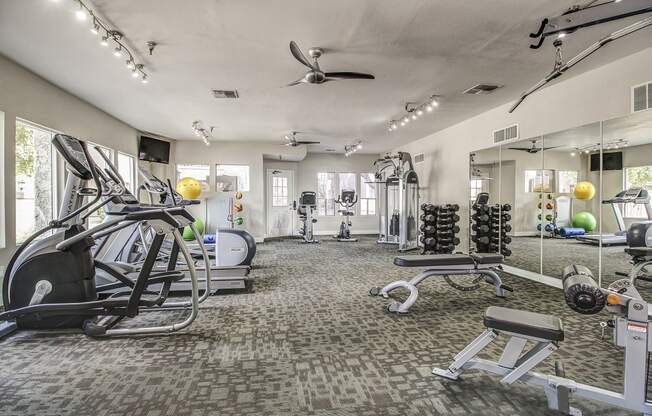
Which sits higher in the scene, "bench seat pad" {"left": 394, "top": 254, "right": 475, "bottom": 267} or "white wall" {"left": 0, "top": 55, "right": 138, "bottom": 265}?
"white wall" {"left": 0, "top": 55, "right": 138, "bottom": 265}

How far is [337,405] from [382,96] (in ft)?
14.8

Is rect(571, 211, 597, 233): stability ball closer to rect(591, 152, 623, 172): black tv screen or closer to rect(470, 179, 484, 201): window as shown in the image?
rect(591, 152, 623, 172): black tv screen

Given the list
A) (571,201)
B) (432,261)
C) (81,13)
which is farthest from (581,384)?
(81,13)

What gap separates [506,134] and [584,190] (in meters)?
1.58

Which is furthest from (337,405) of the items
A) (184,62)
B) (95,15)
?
(184,62)

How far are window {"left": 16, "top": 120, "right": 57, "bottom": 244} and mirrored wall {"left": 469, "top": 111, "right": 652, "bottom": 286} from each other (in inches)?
282

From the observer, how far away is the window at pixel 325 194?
462 inches

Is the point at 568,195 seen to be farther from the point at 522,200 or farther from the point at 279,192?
the point at 279,192

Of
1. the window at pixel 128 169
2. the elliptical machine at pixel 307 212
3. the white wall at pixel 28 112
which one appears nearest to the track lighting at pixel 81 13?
the white wall at pixel 28 112

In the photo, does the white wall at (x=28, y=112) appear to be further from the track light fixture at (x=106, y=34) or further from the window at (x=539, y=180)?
the window at (x=539, y=180)

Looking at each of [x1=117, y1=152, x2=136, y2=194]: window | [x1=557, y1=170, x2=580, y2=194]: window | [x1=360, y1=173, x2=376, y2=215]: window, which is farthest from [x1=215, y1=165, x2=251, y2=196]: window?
[x1=557, y1=170, x2=580, y2=194]: window

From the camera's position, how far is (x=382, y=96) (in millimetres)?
5359

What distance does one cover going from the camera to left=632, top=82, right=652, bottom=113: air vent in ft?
11.8

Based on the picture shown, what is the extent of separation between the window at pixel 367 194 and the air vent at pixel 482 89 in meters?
6.90
